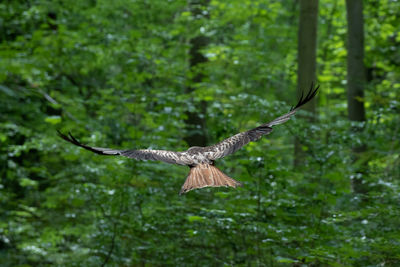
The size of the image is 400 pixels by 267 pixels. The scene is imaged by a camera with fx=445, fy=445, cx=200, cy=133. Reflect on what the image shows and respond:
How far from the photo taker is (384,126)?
6.29 meters

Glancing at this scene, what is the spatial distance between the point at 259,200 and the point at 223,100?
7.87 feet

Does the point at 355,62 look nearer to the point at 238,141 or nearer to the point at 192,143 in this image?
the point at 192,143

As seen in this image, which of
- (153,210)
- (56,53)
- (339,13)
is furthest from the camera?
(339,13)

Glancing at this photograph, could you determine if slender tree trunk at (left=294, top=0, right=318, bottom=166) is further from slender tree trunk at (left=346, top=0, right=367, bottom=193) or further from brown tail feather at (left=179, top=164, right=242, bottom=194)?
brown tail feather at (left=179, top=164, right=242, bottom=194)

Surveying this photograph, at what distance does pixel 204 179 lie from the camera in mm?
3188

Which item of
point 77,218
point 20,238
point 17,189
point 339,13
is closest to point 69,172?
point 77,218

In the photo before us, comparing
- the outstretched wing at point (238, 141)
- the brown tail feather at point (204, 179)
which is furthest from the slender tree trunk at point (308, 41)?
the brown tail feather at point (204, 179)

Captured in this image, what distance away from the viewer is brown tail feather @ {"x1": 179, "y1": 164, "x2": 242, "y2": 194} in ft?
10.2

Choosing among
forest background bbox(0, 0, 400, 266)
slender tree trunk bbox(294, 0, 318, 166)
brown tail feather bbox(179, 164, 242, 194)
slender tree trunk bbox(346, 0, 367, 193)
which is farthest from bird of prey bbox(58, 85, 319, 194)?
slender tree trunk bbox(346, 0, 367, 193)

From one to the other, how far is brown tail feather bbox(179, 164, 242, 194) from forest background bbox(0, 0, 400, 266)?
1.05m

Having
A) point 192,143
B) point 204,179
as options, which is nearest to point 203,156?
point 204,179

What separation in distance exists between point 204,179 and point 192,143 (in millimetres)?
6426

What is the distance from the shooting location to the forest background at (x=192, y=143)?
523 cm

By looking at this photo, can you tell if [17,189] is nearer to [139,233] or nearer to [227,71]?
[139,233]
